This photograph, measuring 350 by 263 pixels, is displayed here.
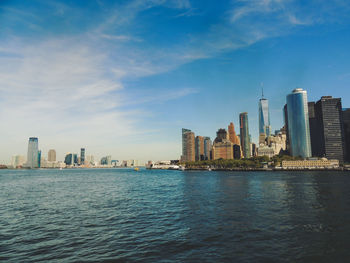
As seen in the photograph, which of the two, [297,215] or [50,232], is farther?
[297,215]

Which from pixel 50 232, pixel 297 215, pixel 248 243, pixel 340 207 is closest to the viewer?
pixel 248 243

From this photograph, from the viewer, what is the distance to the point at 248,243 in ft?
76.0

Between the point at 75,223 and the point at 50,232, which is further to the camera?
the point at 75,223

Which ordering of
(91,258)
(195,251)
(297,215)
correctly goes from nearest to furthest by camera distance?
1. (91,258)
2. (195,251)
3. (297,215)

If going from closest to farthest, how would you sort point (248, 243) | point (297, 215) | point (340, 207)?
point (248, 243) < point (297, 215) < point (340, 207)

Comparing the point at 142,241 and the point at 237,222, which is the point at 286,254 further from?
the point at 142,241

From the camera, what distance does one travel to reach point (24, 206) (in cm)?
4494

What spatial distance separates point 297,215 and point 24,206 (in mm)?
49842

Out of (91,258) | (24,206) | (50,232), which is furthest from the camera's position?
(24,206)

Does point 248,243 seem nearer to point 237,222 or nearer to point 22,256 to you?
point 237,222

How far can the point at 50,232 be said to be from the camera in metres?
27.8

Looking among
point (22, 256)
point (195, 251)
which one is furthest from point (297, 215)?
point (22, 256)

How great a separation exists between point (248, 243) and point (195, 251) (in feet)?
19.5

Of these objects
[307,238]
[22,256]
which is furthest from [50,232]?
[307,238]
